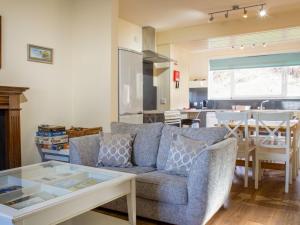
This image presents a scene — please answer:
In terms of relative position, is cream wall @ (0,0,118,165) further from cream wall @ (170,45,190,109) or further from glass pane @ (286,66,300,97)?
glass pane @ (286,66,300,97)

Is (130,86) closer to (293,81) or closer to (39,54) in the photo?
(39,54)

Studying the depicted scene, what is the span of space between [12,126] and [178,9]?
123 inches

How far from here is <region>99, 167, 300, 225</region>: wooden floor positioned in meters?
2.52

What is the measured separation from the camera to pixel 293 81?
657cm

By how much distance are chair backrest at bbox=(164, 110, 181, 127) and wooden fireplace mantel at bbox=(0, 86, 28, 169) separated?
9.18ft

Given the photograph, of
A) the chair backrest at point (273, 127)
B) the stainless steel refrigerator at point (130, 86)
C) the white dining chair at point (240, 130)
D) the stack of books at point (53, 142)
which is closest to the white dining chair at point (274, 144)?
the chair backrest at point (273, 127)

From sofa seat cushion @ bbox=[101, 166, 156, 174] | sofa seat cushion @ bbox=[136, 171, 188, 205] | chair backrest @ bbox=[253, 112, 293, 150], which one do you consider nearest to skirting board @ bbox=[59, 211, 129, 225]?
sofa seat cushion @ bbox=[136, 171, 188, 205]

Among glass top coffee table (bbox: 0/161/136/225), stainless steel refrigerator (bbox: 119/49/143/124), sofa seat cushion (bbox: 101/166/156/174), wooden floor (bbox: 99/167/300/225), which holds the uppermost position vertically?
stainless steel refrigerator (bbox: 119/49/143/124)

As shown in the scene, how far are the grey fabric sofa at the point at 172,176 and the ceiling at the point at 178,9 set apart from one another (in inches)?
90.7

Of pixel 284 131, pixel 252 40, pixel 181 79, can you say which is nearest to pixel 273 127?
pixel 284 131

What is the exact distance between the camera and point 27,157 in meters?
3.67

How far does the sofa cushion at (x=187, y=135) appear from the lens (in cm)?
268

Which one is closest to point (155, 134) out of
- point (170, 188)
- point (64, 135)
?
point (170, 188)

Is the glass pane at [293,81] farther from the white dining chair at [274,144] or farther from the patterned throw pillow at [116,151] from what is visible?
the patterned throw pillow at [116,151]
